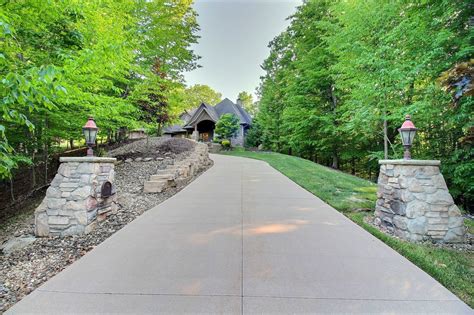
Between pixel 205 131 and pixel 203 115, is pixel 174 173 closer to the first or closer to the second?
pixel 203 115

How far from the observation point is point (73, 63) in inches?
160

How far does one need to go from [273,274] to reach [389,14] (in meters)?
9.74

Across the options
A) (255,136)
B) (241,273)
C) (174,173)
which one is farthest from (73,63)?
(255,136)

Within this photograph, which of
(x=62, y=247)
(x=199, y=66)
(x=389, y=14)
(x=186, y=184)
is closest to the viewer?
(x=62, y=247)

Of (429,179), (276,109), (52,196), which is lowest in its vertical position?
(52,196)

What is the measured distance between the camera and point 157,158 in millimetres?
9805

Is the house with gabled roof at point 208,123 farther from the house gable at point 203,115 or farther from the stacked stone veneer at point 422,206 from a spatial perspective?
the stacked stone veneer at point 422,206

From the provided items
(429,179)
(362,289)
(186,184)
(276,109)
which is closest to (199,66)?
(186,184)

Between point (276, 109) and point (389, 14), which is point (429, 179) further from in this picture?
point (276, 109)

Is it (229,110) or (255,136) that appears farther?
(229,110)

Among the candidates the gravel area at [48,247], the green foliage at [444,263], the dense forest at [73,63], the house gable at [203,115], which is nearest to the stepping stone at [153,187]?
the gravel area at [48,247]

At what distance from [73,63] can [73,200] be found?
2.32m

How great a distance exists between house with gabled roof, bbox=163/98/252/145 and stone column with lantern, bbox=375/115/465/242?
890 inches

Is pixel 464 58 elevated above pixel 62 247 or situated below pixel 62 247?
above
